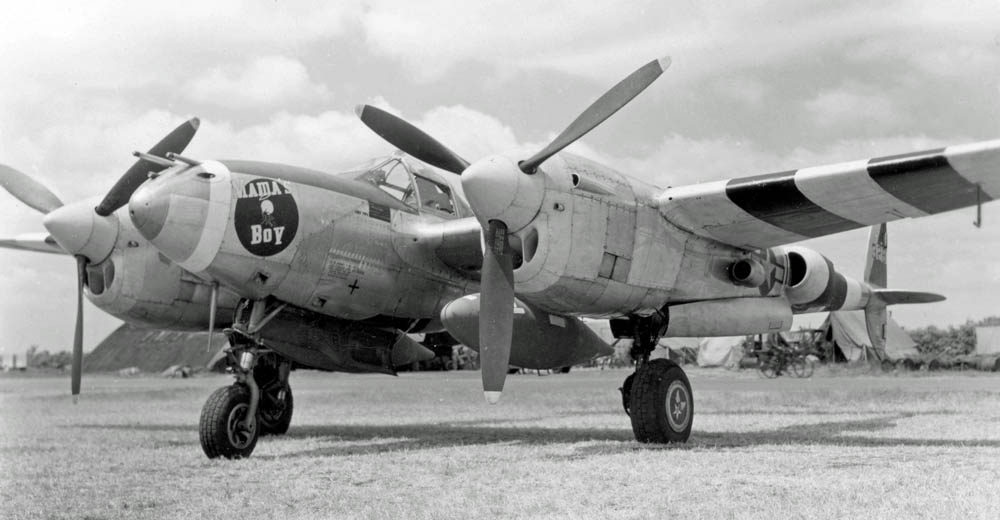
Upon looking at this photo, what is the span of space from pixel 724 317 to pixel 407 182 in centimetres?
431

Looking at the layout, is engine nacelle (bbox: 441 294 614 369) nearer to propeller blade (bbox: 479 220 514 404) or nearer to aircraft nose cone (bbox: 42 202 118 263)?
propeller blade (bbox: 479 220 514 404)

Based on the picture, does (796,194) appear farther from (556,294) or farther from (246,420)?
(246,420)

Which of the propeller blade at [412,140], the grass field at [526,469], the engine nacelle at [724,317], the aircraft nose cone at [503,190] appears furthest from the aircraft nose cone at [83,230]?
the engine nacelle at [724,317]

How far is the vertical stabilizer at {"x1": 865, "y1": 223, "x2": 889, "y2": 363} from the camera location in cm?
1292

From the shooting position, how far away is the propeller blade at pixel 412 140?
9.09 metres

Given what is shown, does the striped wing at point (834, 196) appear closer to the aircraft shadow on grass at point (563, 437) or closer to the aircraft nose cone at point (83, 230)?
the aircraft shadow on grass at point (563, 437)

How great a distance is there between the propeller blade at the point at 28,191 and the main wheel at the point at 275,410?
162 inches

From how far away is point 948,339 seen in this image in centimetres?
4175

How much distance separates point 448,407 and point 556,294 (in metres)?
9.83

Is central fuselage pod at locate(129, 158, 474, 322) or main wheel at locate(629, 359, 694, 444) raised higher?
central fuselage pod at locate(129, 158, 474, 322)

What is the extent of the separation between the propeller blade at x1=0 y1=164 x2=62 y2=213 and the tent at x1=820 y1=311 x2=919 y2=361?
3139cm

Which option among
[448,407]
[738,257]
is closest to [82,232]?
[738,257]

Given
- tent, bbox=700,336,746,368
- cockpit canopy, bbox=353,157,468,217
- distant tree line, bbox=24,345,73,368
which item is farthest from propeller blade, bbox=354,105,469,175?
distant tree line, bbox=24,345,73,368

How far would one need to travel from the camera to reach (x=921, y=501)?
5.09 m
